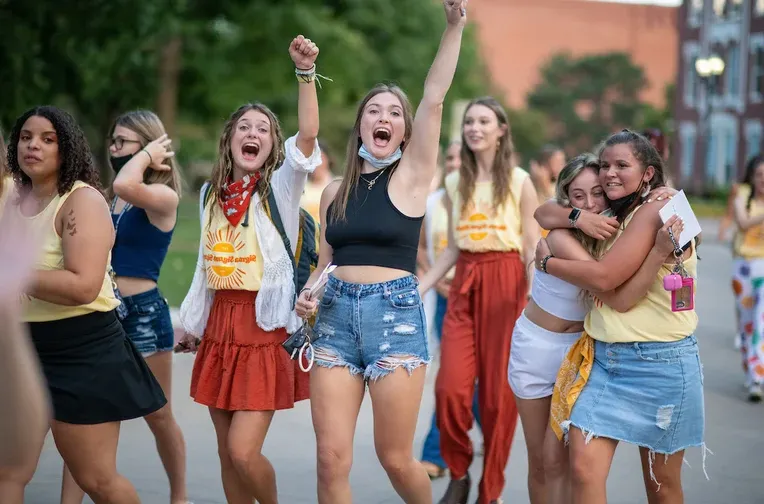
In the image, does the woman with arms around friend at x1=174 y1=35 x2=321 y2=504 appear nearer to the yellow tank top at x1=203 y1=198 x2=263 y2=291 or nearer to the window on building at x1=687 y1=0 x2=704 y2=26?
the yellow tank top at x1=203 y1=198 x2=263 y2=291

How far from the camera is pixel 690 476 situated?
678cm

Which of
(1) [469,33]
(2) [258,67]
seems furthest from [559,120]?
(2) [258,67]

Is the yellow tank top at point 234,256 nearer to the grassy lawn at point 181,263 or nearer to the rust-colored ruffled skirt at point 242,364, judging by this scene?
the rust-colored ruffled skirt at point 242,364

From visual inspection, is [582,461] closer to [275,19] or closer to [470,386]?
[470,386]

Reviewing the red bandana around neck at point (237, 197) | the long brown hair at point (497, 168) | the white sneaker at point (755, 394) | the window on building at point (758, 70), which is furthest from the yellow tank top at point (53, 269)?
the window on building at point (758, 70)

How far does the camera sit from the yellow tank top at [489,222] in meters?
6.38

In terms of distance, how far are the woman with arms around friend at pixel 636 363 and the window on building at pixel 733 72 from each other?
48254 millimetres

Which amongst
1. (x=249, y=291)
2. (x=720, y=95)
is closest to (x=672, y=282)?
(x=249, y=291)

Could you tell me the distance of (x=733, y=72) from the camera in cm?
5016

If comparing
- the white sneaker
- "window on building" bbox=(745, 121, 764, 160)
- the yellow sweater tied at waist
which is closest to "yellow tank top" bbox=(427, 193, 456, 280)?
the white sneaker

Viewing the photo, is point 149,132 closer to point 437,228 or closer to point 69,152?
point 69,152

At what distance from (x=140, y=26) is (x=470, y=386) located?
9.50m

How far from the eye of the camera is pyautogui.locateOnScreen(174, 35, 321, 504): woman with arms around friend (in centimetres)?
498

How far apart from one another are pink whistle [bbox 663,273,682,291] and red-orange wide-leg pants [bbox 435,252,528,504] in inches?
80.9
